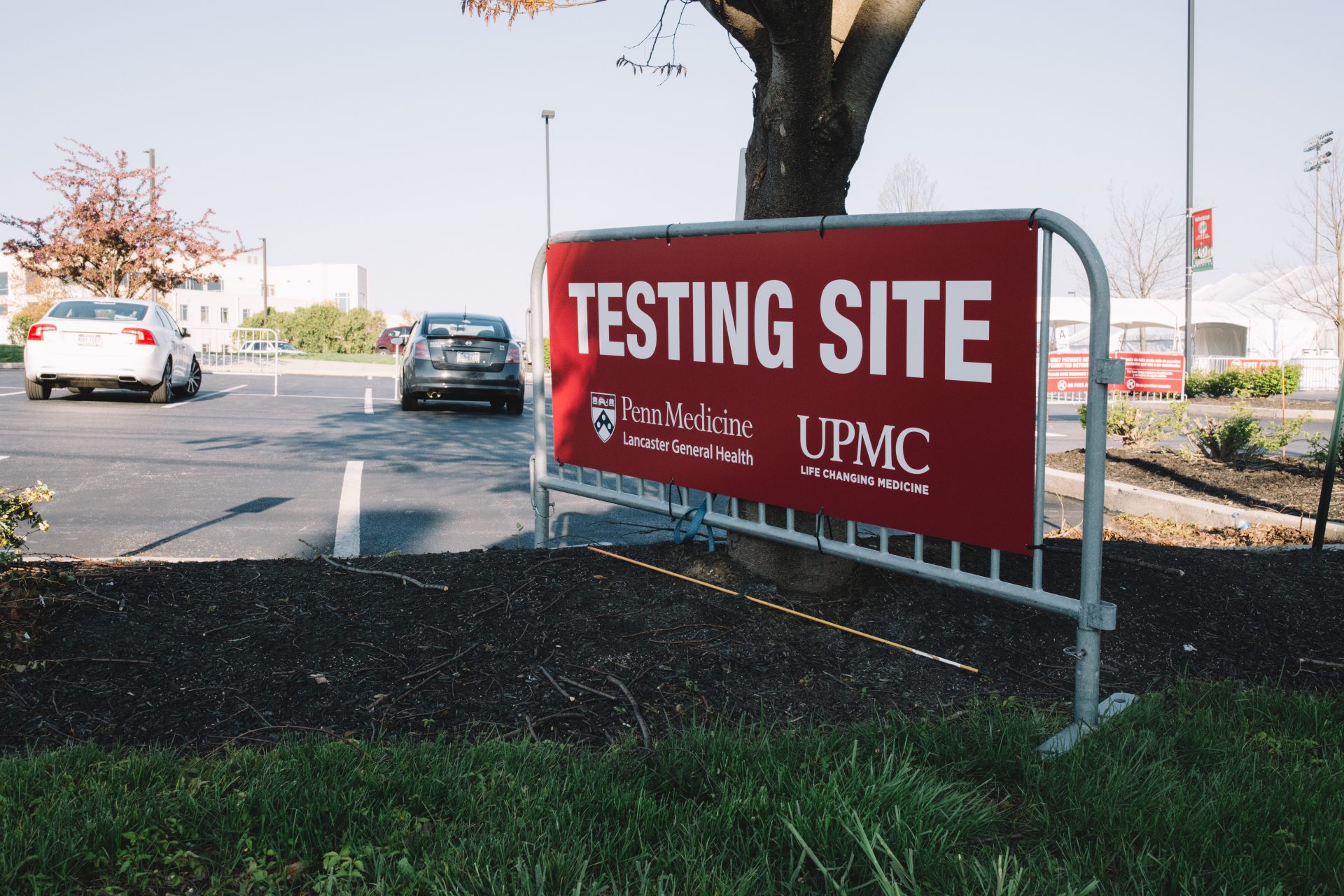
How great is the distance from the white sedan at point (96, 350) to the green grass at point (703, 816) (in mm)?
14525

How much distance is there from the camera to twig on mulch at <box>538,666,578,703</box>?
130 inches

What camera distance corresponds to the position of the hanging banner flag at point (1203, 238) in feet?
76.2

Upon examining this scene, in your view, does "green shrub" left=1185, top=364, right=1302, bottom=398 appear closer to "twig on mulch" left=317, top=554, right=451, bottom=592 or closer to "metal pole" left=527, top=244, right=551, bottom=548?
"metal pole" left=527, top=244, right=551, bottom=548

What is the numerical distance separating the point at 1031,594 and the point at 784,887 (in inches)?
58.8

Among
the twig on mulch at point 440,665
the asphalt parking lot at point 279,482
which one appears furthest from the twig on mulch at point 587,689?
the asphalt parking lot at point 279,482

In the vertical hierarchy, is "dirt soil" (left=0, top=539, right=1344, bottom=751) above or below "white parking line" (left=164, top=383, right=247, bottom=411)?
below

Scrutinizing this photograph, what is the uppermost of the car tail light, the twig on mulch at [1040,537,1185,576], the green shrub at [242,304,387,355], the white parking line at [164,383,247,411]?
the green shrub at [242,304,387,355]

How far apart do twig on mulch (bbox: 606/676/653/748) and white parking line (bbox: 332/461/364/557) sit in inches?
94.2

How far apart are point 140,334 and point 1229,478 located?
48.1 ft

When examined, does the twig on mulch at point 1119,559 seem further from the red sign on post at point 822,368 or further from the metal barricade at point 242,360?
the metal barricade at point 242,360

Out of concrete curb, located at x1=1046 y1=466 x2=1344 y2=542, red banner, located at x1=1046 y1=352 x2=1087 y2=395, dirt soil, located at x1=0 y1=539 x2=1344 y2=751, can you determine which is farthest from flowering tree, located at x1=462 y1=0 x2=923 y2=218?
red banner, located at x1=1046 y1=352 x2=1087 y2=395

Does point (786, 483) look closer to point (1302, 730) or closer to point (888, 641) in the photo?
point (888, 641)

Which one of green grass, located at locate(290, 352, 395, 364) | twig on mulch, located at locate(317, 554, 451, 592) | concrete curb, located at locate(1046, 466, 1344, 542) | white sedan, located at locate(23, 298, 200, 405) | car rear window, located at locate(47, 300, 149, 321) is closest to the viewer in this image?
twig on mulch, located at locate(317, 554, 451, 592)

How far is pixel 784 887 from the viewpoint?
212 centimetres
